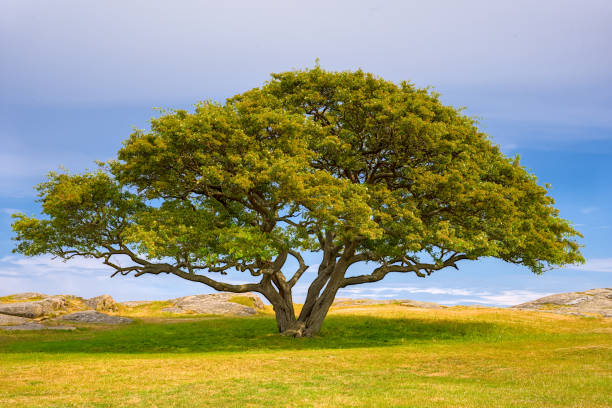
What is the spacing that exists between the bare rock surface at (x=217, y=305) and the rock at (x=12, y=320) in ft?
59.5

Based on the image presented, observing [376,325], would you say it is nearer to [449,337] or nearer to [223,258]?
[449,337]

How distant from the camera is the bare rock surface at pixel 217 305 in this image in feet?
204

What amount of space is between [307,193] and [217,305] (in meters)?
39.8

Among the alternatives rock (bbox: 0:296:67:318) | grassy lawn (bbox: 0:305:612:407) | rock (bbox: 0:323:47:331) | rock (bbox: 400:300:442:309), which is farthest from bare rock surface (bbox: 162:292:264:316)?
rock (bbox: 400:300:442:309)

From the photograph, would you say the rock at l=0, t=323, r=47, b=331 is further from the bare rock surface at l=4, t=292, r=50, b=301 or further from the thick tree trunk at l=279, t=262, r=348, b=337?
the bare rock surface at l=4, t=292, r=50, b=301

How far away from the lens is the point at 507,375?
2041cm

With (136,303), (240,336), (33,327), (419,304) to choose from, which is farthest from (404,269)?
(136,303)

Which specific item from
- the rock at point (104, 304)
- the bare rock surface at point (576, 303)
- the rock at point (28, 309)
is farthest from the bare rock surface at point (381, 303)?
the rock at point (28, 309)

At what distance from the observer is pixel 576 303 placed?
6675 centimetres

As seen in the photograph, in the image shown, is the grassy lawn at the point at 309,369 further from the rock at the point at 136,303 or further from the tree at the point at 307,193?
the rock at the point at 136,303

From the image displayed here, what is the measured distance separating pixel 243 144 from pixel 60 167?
44.1ft

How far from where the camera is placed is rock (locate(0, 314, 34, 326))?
45.5 m

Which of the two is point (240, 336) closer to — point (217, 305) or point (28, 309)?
point (28, 309)

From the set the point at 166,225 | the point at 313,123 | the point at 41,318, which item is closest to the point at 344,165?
the point at 313,123
